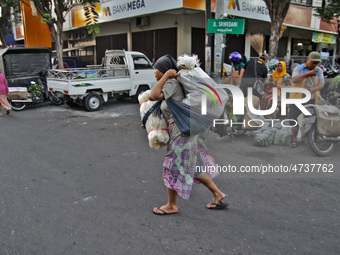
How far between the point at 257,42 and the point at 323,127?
13594 mm

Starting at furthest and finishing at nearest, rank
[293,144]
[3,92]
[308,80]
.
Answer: [3,92] → [293,144] → [308,80]

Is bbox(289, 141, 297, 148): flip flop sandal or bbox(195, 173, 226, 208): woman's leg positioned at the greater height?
bbox(195, 173, 226, 208): woman's leg

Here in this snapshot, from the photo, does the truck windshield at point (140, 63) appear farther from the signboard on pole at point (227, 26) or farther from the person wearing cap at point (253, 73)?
the person wearing cap at point (253, 73)

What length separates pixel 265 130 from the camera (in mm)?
6027

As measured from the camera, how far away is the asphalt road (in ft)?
8.98

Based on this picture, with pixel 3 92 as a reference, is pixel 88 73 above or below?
above

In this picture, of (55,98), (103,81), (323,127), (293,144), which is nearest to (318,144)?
(323,127)

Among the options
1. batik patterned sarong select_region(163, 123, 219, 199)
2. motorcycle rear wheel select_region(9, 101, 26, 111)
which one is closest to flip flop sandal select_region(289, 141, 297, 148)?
batik patterned sarong select_region(163, 123, 219, 199)

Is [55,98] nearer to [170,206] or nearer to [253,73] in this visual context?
[253,73]

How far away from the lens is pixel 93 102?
10.3 m

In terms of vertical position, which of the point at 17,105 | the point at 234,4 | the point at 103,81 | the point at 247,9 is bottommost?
the point at 17,105

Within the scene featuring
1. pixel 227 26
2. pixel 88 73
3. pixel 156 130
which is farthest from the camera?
pixel 88 73

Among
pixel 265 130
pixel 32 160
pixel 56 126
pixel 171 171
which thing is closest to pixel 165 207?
pixel 171 171

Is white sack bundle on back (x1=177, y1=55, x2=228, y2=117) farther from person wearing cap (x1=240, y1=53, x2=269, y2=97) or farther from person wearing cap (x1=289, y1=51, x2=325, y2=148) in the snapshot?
person wearing cap (x1=240, y1=53, x2=269, y2=97)
